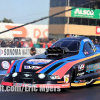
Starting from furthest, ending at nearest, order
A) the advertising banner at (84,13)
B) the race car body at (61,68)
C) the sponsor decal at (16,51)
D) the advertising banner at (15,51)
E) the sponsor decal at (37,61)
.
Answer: the advertising banner at (84,13) → the sponsor decal at (16,51) → the advertising banner at (15,51) → the sponsor decal at (37,61) → the race car body at (61,68)

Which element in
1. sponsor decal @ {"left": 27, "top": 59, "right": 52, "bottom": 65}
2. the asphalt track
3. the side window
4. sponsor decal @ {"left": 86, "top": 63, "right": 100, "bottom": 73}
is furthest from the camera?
the side window

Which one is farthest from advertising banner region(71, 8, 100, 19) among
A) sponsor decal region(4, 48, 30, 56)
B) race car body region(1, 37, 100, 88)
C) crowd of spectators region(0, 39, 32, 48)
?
race car body region(1, 37, 100, 88)

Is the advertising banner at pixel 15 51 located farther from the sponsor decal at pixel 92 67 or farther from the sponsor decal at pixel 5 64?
the sponsor decal at pixel 92 67

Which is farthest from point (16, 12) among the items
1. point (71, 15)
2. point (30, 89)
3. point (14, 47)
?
point (71, 15)

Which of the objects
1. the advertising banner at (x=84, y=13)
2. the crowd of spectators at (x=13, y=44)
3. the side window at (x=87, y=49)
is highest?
the advertising banner at (x=84, y=13)

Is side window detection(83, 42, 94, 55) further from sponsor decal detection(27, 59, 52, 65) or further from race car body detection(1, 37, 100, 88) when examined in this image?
sponsor decal detection(27, 59, 52, 65)

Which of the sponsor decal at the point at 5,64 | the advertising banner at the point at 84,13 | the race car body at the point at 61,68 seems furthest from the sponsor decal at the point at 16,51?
the advertising banner at the point at 84,13

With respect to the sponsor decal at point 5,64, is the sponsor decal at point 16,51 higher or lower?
lower

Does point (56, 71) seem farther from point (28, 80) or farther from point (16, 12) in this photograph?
point (16, 12)

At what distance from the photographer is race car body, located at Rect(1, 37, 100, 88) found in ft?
21.1

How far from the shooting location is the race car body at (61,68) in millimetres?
6441

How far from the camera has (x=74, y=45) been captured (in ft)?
25.7

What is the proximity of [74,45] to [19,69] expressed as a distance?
1944 millimetres

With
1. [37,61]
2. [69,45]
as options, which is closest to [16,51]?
[69,45]
